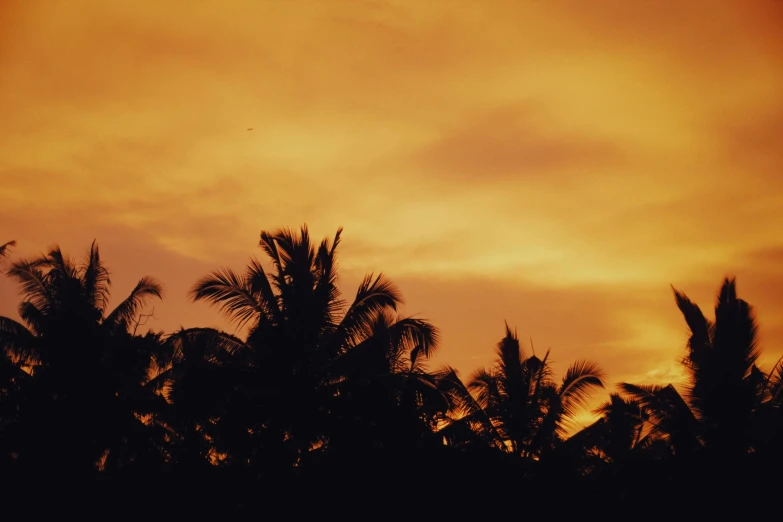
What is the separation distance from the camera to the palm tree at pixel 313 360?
17.5 meters

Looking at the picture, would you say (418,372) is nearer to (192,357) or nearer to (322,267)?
(322,267)

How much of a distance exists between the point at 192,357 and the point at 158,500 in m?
3.82

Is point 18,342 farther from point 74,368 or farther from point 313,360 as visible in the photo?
point 313,360

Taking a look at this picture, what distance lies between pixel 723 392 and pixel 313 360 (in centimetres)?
998

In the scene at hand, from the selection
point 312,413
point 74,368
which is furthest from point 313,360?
point 74,368

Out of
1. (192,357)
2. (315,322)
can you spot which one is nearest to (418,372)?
(315,322)

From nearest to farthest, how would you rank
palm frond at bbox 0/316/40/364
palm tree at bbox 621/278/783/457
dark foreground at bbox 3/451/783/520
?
dark foreground at bbox 3/451/783/520 → palm tree at bbox 621/278/783/457 → palm frond at bbox 0/316/40/364

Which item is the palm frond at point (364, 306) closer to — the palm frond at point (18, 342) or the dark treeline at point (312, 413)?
the dark treeline at point (312, 413)

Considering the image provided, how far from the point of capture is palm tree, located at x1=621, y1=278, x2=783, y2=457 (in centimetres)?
1714

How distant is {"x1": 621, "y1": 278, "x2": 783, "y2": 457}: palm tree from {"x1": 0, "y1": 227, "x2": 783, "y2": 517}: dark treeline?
42 mm

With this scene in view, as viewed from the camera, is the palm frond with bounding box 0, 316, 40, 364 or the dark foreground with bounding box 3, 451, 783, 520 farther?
the palm frond with bounding box 0, 316, 40, 364

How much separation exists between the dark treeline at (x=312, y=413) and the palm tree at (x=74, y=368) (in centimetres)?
5

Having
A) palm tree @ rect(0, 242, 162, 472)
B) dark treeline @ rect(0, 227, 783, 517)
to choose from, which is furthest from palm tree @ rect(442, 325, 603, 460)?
palm tree @ rect(0, 242, 162, 472)

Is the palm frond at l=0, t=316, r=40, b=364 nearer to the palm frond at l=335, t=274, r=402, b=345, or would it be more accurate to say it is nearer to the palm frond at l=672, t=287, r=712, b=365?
the palm frond at l=335, t=274, r=402, b=345
